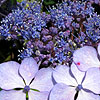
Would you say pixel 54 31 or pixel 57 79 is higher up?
pixel 54 31

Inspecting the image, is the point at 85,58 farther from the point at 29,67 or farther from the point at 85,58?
the point at 29,67

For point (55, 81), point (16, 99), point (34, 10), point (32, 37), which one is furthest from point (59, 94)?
point (34, 10)

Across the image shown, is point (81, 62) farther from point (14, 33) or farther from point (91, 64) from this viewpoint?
point (14, 33)

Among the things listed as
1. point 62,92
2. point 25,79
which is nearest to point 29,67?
point 25,79

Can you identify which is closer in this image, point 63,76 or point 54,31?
point 63,76

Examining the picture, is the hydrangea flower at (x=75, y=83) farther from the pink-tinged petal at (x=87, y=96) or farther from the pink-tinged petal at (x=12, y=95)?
the pink-tinged petal at (x=12, y=95)

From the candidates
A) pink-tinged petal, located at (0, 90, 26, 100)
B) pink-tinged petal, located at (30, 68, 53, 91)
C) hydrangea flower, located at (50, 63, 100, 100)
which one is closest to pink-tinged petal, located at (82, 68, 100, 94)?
hydrangea flower, located at (50, 63, 100, 100)

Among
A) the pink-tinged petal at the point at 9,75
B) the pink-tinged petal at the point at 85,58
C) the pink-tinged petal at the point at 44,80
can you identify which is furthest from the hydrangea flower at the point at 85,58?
the pink-tinged petal at the point at 9,75
